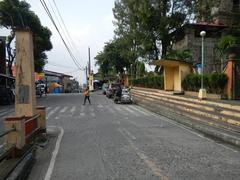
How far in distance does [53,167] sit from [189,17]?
3627cm

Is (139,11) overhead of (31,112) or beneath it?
overhead

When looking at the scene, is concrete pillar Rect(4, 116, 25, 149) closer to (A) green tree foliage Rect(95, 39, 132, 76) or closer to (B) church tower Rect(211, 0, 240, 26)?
(B) church tower Rect(211, 0, 240, 26)

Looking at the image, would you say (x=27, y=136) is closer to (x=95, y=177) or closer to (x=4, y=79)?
(x=95, y=177)

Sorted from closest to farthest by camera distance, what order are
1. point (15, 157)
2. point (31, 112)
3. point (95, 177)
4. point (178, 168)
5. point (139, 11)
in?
point (95, 177) < point (178, 168) < point (15, 157) < point (31, 112) < point (139, 11)

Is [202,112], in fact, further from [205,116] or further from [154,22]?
[154,22]

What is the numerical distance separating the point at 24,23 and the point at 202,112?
36.8 m

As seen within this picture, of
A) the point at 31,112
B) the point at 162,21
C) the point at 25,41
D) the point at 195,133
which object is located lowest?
the point at 195,133

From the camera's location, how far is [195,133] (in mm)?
15789

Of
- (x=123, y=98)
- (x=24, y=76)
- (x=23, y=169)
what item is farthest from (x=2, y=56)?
(x=23, y=169)

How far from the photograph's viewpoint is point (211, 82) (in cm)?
2325

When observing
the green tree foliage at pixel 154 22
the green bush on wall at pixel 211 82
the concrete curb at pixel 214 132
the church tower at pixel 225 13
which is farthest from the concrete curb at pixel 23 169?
the church tower at pixel 225 13

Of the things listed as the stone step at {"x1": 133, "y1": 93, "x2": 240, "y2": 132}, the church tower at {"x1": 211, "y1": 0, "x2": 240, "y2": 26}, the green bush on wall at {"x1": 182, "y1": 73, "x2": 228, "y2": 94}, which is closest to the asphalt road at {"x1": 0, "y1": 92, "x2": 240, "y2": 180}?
the stone step at {"x1": 133, "y1": 93, "x2": 240, "y2": 132}

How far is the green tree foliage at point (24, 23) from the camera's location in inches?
1955

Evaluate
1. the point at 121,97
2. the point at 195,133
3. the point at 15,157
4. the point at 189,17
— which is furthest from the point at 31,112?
the point at 189,17
